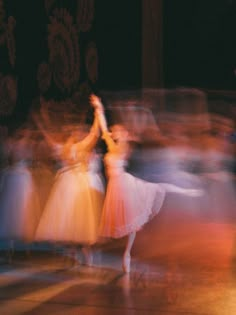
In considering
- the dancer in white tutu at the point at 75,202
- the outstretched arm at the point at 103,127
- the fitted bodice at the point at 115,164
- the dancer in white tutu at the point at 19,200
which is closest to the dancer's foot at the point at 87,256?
the dancer in white tutu at the point at 75,202

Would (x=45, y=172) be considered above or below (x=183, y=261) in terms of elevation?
above

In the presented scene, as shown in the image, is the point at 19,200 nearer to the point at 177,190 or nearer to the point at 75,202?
the point at 75,202

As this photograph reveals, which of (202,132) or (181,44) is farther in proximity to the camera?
(181,44)

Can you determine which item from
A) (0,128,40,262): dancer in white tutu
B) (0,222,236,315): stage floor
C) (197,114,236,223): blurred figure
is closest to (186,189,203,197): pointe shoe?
(197,114,236,223): blurred figure

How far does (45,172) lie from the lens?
30.2 ft

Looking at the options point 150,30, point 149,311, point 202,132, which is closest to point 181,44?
point 150,30

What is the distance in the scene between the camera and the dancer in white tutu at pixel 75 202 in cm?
813

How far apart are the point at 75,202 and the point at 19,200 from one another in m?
0.86

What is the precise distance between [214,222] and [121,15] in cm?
642

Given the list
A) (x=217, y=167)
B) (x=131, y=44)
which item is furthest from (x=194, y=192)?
(x=131, y=44)

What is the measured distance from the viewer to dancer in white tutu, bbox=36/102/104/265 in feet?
26.7

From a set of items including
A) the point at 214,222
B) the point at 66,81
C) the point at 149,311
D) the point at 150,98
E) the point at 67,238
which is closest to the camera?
the point at 149,311

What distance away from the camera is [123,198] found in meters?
7.68

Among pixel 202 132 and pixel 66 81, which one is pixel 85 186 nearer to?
pixel 202 132
